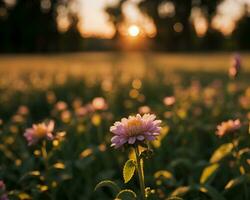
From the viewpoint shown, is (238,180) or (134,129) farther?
(238,180)

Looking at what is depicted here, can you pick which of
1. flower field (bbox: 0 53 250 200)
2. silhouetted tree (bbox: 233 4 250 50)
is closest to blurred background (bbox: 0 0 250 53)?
silhouetted tree (bbox: 233 4 250 50)

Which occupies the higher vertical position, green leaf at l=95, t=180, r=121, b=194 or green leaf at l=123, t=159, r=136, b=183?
green leaf at l=123, t=159, r=136, b=183

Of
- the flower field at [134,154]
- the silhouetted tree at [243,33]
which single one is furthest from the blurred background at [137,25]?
the flower field at [134,154]

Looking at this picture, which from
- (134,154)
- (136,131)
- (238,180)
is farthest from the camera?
(134,154)

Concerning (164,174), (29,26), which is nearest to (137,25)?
(29,26)

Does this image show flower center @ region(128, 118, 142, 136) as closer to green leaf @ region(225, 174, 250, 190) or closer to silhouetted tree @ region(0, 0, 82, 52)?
green leaf @ region(225, 174, 250, 190)

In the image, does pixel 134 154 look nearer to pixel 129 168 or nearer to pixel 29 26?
pixel 129 168

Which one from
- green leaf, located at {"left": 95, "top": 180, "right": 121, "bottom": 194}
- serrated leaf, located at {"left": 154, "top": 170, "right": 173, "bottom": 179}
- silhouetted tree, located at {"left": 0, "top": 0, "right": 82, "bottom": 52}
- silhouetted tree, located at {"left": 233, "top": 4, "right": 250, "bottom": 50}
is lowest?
green leaf, located at {"left": 95, "top": 180, "right": 121, "bottom": 194}

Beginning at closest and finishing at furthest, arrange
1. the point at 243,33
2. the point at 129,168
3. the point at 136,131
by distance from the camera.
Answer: the point at 136,131 < the point at 129,168 < the point at 243,33

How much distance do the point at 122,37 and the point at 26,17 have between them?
13.9m

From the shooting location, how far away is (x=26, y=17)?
43.7m

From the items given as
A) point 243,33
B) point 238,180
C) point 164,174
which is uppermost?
point 243,33

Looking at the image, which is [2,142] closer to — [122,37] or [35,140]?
[35,140]

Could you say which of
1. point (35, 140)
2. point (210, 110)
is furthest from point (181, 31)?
point (35, 140)
